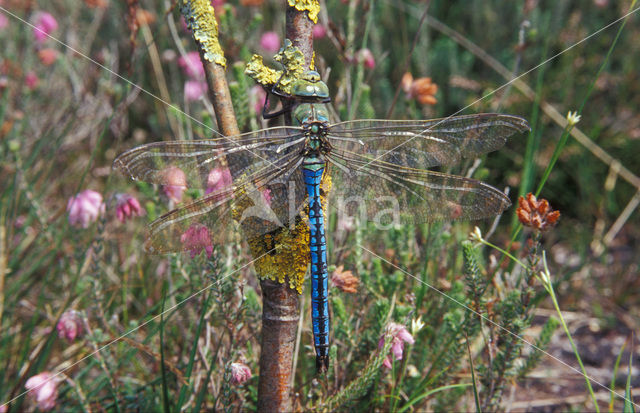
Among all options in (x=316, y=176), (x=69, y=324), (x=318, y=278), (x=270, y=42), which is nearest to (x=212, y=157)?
(x=316, y=176)

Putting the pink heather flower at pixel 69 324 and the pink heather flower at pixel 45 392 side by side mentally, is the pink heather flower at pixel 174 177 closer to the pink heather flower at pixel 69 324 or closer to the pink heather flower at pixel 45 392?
the pink heather flower at pixel 69 324

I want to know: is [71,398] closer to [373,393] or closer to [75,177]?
[373,393]

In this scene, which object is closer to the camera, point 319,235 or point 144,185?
point 319,235

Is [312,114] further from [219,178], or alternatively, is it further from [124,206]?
[124,206]

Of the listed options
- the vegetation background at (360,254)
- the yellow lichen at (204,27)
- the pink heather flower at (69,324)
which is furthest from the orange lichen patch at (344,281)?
the pink heather flower at (69,324)

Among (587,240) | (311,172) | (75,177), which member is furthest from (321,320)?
(75,177)

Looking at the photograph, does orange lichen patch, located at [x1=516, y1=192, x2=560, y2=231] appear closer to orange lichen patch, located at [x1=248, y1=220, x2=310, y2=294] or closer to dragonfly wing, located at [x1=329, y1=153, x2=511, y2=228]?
dragonfly wing, located at [x1=329, y1=153, x2=511, y2=228]
